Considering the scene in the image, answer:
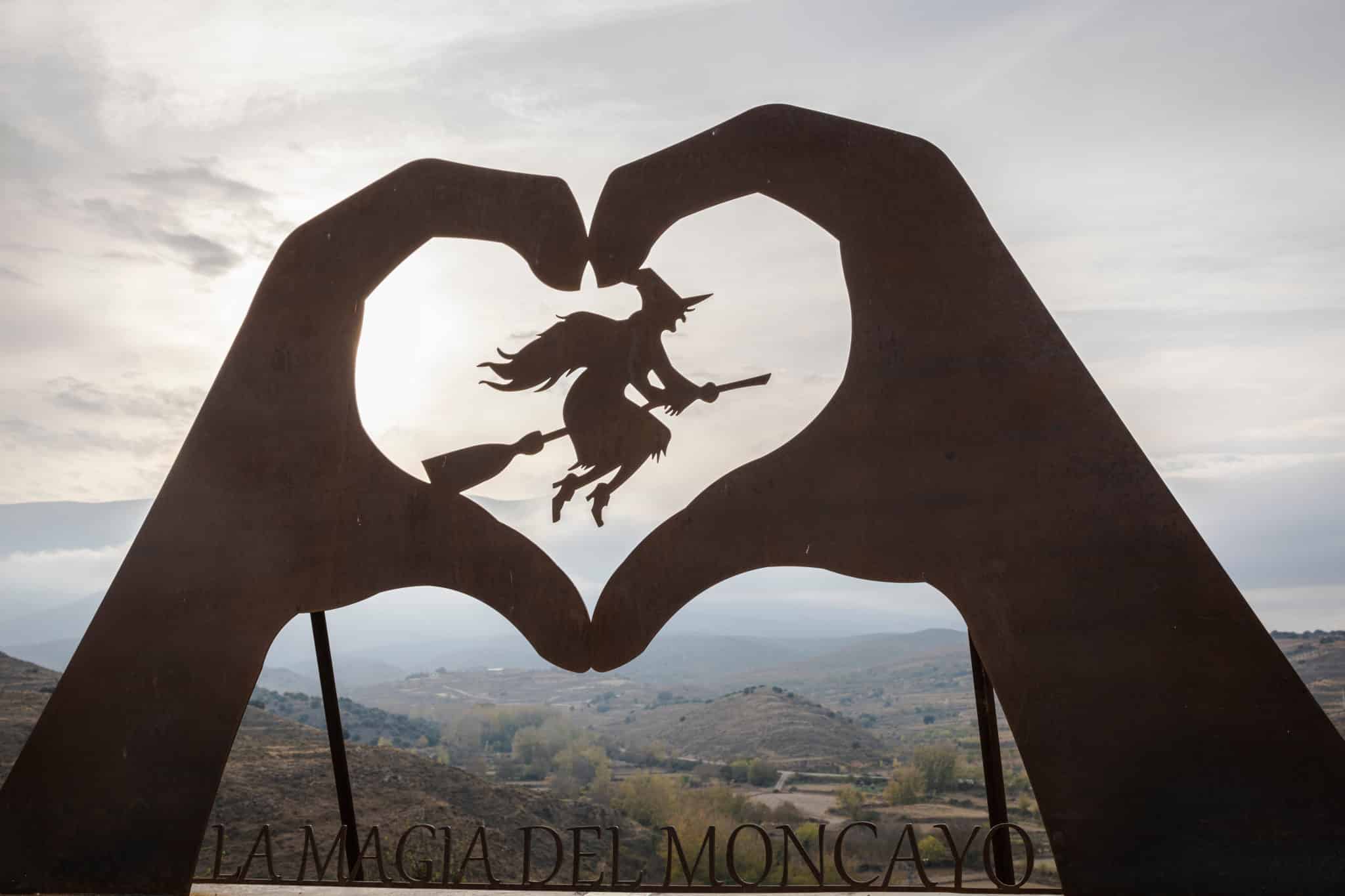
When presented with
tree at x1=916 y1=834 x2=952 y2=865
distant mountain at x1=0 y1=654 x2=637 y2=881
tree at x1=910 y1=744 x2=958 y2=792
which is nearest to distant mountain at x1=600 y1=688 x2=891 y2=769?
tree at x1=910 y1=744 x2=958 y2=792

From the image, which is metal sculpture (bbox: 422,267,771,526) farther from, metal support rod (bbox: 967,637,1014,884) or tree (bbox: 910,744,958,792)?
tree (bbox: 910,744,958,792)

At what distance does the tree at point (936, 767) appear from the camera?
18.2 metres

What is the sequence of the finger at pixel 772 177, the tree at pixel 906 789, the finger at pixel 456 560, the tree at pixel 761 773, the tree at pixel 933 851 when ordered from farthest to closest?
the tree at pixel 761 773
the tree at pixel 906 789
the tree at pixel 933 851
the finger at pixel 456 560
the finger at pixel 772 177

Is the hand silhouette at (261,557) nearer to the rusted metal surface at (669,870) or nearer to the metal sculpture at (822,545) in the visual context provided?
the metal sculpture at (822,545)

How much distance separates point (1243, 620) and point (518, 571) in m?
3.26

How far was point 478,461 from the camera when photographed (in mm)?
5605

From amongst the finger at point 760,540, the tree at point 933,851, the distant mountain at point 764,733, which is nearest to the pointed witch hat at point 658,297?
the finger at point 760,540

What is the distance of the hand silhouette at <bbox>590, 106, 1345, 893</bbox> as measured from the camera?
451 centimetres

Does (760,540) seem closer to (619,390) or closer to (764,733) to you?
(619,390)

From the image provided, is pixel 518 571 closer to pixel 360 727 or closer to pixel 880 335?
pixel 880 335

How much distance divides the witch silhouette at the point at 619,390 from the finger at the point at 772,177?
0.26 m

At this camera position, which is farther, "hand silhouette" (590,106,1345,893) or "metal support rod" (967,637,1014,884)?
"metal support rod" (967,637,1014,884)

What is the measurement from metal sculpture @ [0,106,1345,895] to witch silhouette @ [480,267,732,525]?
68mm

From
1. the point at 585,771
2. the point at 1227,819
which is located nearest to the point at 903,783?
the point at 585,771
